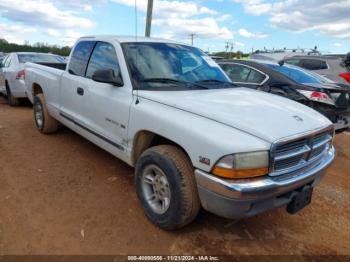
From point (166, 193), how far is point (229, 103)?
1.06 metres

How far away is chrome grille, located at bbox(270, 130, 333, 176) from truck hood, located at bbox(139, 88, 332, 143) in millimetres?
85

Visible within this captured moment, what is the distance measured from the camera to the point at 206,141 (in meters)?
2.57

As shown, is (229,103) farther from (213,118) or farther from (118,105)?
(118,105)

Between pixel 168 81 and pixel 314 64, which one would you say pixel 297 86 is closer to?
pixel 168 81

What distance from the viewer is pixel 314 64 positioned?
11734mm

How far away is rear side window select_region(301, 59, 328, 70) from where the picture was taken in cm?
1146

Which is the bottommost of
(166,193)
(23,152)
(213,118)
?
(23,152)

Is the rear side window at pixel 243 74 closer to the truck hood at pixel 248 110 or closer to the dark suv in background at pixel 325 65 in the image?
the truck hood at pixel 248 110

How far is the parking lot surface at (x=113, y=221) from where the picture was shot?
294cm

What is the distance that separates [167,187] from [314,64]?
1053 centimetres

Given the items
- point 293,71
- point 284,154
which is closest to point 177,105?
point 284,154

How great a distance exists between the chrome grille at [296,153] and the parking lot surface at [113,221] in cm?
82

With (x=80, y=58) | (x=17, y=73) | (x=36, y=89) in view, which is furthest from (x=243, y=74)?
(x=17, y=73)

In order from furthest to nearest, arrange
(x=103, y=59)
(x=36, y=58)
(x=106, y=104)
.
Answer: (x=36, y=58)
(x=103, y=59)
(x=106, y=104)
